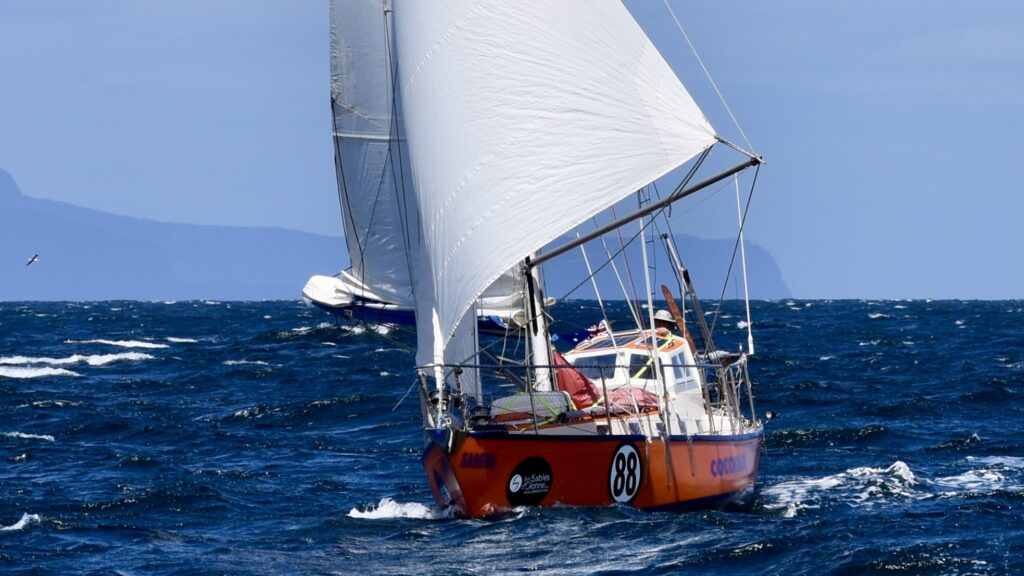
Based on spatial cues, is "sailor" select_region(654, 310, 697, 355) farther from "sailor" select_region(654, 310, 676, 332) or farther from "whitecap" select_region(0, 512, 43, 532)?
"whitecap" select_region(0, 512, 43, 532)

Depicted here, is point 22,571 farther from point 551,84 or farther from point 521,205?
point 551,84

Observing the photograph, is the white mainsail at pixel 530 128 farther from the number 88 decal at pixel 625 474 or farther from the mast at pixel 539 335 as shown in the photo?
the number 88 decal at pixel 625 474

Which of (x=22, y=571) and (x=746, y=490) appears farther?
(x=746, y=490)

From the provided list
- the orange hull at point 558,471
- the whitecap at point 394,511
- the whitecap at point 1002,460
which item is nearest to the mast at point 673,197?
the orange hull at point 558,471

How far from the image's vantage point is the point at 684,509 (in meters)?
18.9

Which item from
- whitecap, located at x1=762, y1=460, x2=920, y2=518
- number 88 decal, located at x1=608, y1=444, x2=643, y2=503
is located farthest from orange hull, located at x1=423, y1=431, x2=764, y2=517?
whitecap, located at x1=762, y1=460, x2=920, y2=518

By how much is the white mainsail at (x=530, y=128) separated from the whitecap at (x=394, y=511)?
268cm

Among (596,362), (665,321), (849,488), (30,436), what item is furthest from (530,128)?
(30,436)

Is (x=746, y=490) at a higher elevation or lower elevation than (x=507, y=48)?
lower

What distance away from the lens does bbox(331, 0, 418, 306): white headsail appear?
75.8 ft

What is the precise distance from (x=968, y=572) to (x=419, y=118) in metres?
8.23

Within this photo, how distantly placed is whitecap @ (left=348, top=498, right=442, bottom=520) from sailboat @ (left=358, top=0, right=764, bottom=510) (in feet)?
2.49

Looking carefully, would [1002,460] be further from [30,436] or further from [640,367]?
[30,436]

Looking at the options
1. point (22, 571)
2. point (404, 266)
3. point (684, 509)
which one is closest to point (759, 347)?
point (404, 266)
